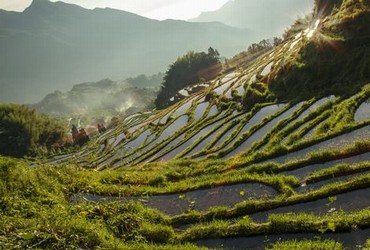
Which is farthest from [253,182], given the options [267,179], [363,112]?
[363,112]

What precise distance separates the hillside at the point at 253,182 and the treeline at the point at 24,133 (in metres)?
52.0

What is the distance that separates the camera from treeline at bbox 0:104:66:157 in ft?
279

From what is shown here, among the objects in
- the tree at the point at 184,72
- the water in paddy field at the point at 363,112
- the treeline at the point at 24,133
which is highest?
the tree at the point at 184,72

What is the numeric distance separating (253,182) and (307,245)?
8723 millimetres

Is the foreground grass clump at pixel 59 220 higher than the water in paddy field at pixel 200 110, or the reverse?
the water in paddy field at pixel 200 110

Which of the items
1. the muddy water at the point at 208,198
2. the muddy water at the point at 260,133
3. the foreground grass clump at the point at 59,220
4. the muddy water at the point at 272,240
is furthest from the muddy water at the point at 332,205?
the muddy water at the point at 260,133

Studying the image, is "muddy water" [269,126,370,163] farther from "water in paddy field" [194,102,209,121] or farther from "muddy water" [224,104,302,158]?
"water in paddy field" [194,102,209,121]

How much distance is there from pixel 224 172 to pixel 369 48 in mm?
16990

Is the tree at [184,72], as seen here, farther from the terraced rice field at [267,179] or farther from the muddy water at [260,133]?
the muddy water at [260,133]

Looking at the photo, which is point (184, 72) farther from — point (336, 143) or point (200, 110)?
point (336, 143)

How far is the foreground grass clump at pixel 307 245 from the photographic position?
1316 cm

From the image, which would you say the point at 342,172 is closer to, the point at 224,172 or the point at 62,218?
the point at 224,172

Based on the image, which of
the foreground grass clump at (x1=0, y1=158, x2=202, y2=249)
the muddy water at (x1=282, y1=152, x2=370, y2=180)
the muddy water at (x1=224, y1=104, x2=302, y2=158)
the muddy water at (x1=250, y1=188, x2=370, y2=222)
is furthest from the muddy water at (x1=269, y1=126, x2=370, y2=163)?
the foreground grass clump at (x1=0, y1=158, x2=202, y2=249)

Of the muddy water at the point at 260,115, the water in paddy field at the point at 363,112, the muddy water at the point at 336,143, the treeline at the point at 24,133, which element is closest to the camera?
the muddy water at the point at 336,143
